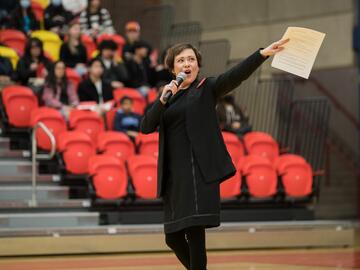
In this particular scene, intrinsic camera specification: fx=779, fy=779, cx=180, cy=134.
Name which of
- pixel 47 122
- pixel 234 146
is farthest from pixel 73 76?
pixel 234 146

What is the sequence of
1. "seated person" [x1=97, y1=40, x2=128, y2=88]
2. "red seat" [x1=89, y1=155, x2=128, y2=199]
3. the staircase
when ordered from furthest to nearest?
"seated person" [x1=97, y1=40, x2=128, y2=88] < "red seat" [x1=89, y1=155, x2=128, y2=199] < the staircase

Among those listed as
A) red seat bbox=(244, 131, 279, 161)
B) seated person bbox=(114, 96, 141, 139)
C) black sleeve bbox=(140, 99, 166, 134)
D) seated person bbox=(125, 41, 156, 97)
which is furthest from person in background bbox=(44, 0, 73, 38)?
black sleeve bbox=(140, 99, 166, 134)

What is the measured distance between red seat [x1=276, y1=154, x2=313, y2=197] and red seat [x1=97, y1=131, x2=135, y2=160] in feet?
6.54

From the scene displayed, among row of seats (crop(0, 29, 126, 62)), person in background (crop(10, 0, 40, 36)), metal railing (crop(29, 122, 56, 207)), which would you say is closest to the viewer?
metal railing (crop(29, 122, 56, 207))

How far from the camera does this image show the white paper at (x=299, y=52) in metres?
4.36

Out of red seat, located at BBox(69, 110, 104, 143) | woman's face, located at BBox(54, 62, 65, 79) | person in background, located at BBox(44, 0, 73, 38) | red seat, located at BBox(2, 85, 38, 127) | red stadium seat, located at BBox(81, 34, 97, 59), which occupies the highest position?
person in background, located at BBox(44, 0, 73, 38)

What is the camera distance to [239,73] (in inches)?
173

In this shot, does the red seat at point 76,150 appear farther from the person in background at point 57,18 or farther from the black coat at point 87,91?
the person in background at point 57,18

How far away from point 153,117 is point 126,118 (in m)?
5.90

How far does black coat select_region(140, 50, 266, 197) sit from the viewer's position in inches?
174

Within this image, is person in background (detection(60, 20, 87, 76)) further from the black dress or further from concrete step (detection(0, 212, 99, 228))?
the black dress

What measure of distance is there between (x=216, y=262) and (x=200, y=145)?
3.38 metres

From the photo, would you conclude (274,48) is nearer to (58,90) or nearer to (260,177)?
(260,177)

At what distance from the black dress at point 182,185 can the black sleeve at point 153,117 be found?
0.28 feet
